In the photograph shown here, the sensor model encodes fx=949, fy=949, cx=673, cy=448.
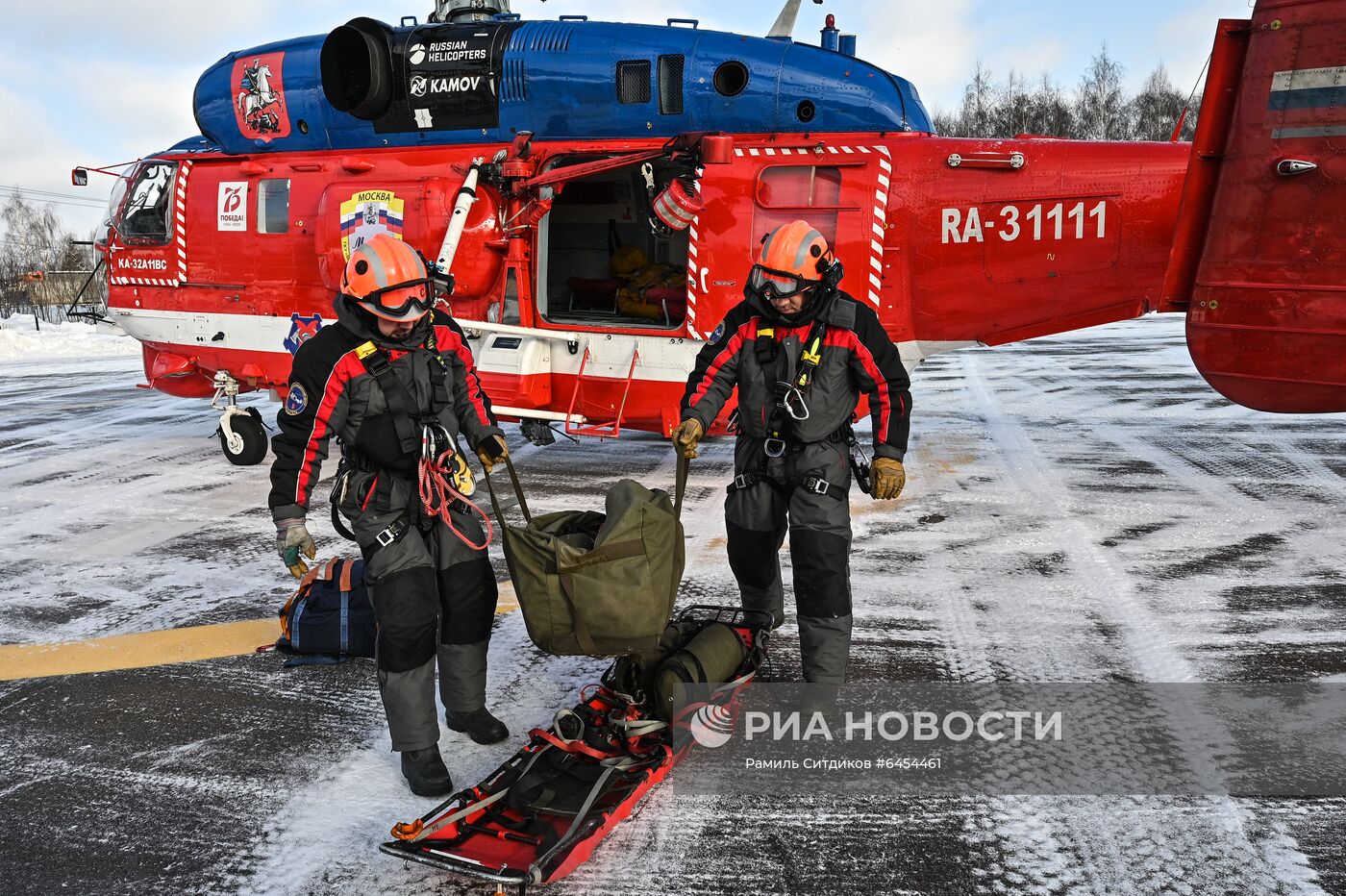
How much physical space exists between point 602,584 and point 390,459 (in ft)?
3.07

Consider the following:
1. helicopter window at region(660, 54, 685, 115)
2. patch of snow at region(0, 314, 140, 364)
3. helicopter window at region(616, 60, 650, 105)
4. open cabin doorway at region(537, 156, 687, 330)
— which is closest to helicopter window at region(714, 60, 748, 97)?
helicopter window at region(660, 54, 685, 115)

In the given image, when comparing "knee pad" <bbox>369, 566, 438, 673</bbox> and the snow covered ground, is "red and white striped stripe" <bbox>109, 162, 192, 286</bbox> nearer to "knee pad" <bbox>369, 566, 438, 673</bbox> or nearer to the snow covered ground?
the snow covered ground

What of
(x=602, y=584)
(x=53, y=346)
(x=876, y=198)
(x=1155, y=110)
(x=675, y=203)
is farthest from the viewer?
(x=1155, y=110)

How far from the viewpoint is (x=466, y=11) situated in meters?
8.38

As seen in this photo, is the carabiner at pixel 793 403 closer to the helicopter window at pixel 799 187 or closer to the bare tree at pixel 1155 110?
the helicopter window at pixel 799 187

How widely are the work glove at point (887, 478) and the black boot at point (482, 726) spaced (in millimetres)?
1801

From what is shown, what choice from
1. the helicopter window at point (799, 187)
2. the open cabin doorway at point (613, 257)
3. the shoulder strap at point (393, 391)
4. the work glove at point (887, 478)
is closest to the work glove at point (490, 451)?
the shoulder strap at point (393, 391)

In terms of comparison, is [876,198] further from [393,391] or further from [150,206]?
[150,206]

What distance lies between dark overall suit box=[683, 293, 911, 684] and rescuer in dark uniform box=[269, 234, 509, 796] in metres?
1.14

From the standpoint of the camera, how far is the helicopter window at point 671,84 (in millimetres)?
7117

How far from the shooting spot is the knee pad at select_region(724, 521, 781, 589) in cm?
420

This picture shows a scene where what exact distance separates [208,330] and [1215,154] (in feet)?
26.2

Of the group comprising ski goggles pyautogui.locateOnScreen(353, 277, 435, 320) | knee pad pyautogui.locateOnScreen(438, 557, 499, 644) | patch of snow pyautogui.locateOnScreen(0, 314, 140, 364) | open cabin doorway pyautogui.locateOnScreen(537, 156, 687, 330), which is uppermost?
open cabin doorway pyautogui.locateOnScreen(537, 156, 687, 330)

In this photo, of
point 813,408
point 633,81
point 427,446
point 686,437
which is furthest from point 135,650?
point 633,81
